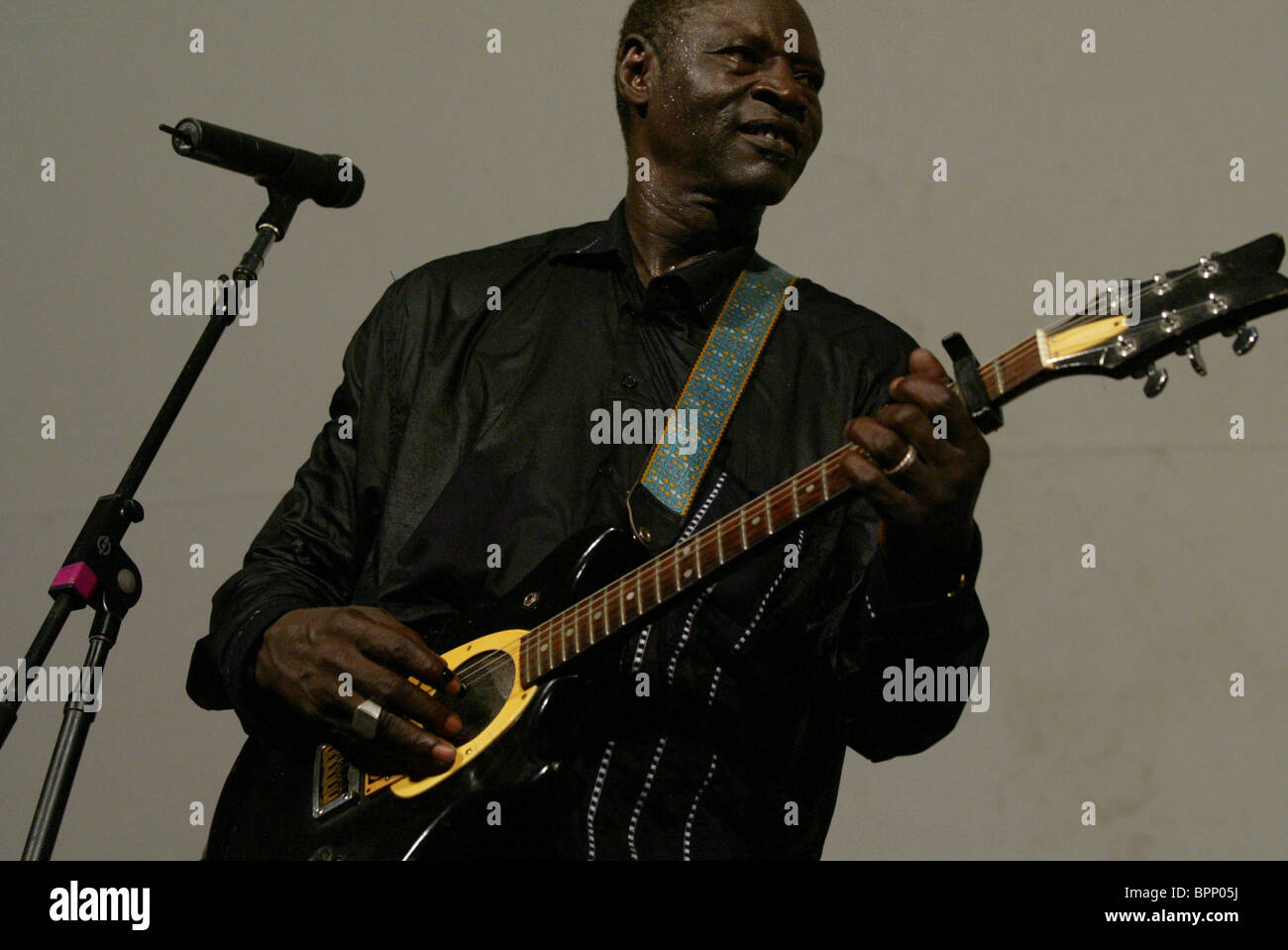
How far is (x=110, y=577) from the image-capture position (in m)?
1.77

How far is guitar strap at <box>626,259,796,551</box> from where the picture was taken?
1.75 meters

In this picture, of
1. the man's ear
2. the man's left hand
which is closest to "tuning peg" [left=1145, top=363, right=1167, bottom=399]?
the man's left hand

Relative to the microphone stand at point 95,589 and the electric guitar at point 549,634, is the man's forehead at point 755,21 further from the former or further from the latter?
the electric guitar at point 549,634

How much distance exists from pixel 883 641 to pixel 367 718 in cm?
59

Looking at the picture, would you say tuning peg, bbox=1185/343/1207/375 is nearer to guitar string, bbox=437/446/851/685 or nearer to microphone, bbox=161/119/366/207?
guitar string, bbox=437/446/851/685

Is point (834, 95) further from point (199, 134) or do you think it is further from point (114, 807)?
point (114, 807)

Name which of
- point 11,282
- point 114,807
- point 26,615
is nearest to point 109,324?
point 11,282

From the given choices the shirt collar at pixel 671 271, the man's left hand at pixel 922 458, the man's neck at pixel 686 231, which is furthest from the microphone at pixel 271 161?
the man's left hand at pixel 922 458

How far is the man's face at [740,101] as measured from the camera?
2.00 m

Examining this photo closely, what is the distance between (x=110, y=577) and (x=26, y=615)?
1514 millimetres

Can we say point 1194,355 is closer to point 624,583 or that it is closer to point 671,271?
point 624,583

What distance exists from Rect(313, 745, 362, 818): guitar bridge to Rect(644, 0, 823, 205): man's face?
97 centimetres
